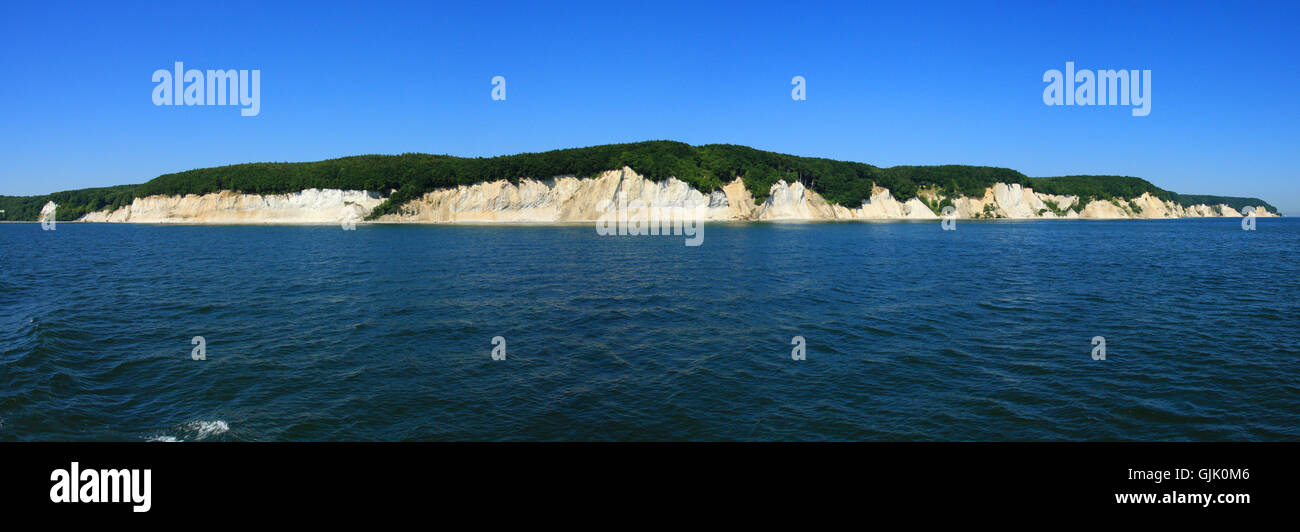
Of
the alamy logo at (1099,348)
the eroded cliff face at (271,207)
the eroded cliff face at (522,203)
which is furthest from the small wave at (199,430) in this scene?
the eroded cliff face at (271,207)

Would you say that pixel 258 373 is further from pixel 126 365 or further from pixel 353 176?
pixel 353 176

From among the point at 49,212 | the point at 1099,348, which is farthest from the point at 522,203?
the point at 49,212

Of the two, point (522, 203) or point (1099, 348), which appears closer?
point (1099, 348)
